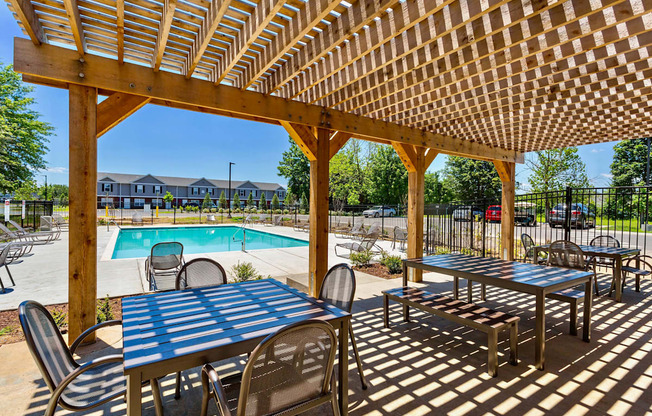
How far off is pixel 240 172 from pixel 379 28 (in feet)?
231

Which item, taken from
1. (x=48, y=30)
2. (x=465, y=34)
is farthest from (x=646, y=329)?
(x=48, y=30)

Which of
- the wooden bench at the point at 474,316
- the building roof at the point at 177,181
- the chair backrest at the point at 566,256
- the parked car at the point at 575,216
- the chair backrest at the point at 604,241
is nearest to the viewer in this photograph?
the wooden bench at the point at 474,316

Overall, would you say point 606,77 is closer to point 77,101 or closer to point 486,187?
point 77,101

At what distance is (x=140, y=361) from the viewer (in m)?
1.41

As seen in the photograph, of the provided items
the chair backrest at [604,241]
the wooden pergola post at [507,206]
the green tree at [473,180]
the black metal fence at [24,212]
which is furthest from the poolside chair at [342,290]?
the green tree at [473,180]

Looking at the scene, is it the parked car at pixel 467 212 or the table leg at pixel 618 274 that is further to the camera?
the parked car at pixel 467 212

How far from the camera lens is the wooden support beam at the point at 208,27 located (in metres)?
2.08

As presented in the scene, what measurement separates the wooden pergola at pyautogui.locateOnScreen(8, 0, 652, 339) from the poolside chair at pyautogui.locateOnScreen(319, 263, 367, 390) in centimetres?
175

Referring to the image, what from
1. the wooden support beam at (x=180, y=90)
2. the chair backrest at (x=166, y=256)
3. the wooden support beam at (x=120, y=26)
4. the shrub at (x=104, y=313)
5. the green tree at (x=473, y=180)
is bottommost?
the shrub at (x=104, y=313)

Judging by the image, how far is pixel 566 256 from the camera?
14.3 feet

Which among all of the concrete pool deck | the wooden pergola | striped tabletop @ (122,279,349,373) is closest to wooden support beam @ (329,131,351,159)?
the wooden pergola

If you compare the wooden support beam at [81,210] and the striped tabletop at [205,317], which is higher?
the wooden support beam at [81,210]

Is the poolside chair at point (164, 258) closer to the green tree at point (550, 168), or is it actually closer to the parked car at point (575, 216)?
the parked car at point (575, 216)

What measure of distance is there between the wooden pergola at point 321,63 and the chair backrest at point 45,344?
1364mm
